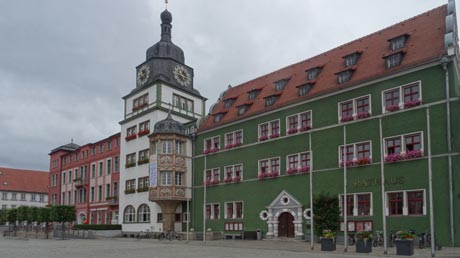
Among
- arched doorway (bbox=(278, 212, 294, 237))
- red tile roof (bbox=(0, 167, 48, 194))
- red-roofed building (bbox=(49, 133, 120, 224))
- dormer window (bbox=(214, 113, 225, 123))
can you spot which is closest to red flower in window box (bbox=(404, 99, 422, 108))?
arched doorway (bbox=(278, 212, 294, 237))

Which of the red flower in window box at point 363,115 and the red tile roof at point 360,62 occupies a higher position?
the red tile roof at point 360,62

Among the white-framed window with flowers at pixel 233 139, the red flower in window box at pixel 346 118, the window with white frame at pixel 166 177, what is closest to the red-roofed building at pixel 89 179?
the window with white frame at pixel 166 177

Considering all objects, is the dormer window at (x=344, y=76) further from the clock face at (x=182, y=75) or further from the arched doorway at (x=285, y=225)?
the clock face at (x=182, y=75)

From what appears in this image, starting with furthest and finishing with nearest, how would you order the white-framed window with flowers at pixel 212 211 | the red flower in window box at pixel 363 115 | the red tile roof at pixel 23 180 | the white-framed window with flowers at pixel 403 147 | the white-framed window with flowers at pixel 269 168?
the red tile roof at pixel 23 180 → the white-framed window with flowers at pixel 212 211 → the white-framed window with flowers at pixel 269 168 → the red flower in window box at pixel 363 115 → the white-framed window with flowers at pixel 403 147

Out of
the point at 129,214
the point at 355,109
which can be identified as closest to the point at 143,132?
the point at 129,214

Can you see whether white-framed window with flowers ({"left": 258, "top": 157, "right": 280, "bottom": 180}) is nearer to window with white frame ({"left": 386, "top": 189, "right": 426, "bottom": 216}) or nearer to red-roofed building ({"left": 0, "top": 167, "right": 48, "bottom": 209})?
window with white frame ({"left": 386, "top": 189, "right": 426, "bottom": 216})

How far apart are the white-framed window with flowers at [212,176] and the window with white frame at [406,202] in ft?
60.5

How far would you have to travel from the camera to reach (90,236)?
170 ft

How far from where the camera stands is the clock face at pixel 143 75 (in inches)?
2201

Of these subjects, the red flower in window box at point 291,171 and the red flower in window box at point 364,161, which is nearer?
the red flower in window box at point 364,161

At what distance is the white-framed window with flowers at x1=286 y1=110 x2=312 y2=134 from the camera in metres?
38.5

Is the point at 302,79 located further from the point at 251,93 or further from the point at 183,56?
the point at 183,56

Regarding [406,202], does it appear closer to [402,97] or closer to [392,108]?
[392,108]

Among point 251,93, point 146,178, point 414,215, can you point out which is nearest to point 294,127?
point 251,93
